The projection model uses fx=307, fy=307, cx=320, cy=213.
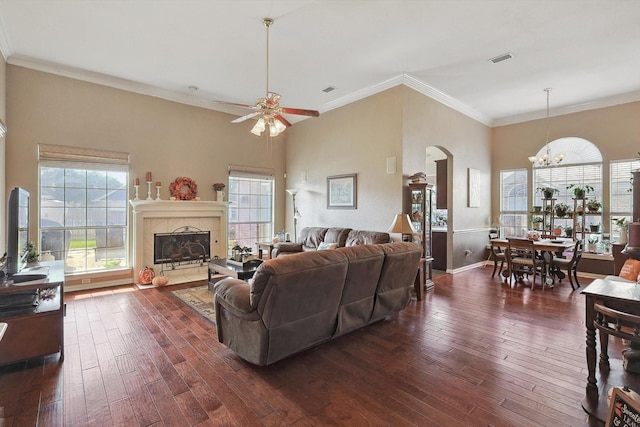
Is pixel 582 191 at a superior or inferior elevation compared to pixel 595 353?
superior

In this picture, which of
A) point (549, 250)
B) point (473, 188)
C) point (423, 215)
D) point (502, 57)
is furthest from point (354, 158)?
point (549, 250)

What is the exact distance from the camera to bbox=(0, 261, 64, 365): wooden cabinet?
2.57 meters

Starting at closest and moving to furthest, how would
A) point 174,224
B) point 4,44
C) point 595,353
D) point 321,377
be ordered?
point 595,353 → point 321,377 → point 4,44 → point 174,224

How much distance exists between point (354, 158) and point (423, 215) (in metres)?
1.77

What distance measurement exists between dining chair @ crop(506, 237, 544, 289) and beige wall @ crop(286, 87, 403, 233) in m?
2.37

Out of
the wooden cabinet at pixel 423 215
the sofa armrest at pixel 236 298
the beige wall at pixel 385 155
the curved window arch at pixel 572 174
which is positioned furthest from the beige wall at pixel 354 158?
the curved window arch at pixel 572 174

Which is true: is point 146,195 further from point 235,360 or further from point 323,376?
point 323,376

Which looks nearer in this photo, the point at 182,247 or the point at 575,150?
the point at 182,247

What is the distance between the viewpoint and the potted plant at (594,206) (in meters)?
6.31

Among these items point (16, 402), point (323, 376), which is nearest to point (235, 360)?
point (323, 376)

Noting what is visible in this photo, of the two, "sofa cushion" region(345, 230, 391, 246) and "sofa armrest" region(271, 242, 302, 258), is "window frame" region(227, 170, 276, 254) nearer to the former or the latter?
"sofa armrest" region(271, 242, 302, 258)

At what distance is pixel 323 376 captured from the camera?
8.31 feet

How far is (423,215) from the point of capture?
5.22 metres

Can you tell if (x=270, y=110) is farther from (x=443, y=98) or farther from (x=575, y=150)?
(x=575, y=150)
